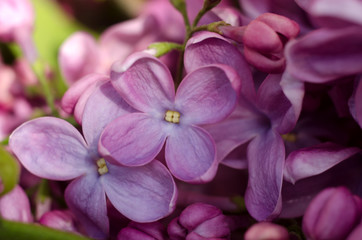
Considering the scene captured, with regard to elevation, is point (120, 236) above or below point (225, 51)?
below

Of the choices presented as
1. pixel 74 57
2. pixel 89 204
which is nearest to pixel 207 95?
pixel 89 204

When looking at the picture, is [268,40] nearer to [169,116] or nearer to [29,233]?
[169,116]

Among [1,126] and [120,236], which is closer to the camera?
[120,236]

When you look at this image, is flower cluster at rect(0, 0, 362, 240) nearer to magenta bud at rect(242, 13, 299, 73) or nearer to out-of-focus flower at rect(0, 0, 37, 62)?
magenta bud at rect(242, 13, 299, 73)

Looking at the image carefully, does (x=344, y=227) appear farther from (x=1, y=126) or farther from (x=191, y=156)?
(x=1, y=126)

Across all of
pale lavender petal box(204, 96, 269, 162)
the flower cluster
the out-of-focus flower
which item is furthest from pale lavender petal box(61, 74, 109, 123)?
the out-of-focus flower

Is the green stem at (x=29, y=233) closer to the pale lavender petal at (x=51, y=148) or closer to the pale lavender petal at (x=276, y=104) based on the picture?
the pale lavender petal at (x=51, y=148)

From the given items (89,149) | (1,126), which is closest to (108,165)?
(89,149)
